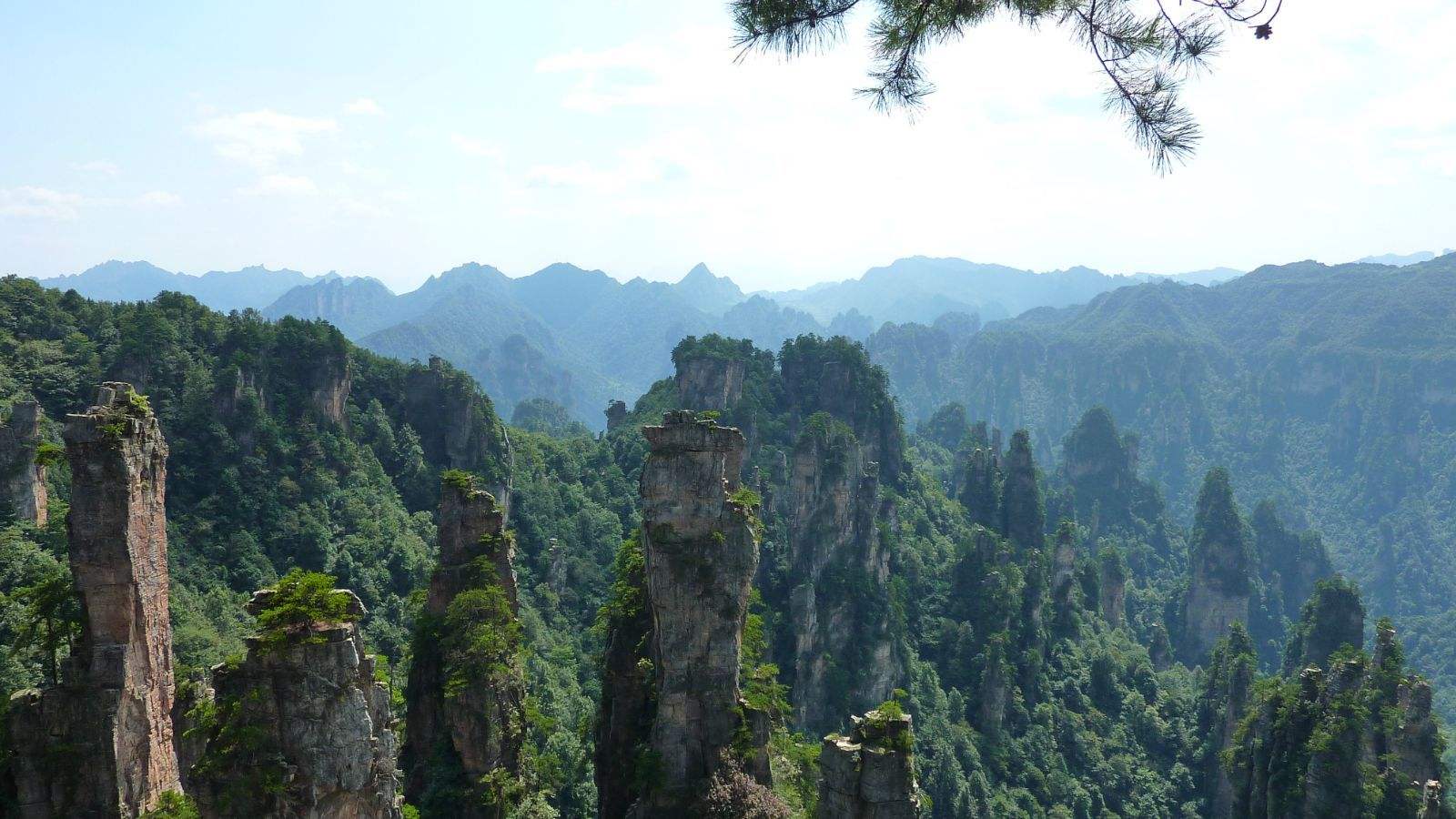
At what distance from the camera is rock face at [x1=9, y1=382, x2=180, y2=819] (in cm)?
1736

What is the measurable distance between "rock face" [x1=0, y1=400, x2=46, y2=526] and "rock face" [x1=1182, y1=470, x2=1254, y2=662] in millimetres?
84232

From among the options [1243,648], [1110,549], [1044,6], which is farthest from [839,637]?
[1044,6]

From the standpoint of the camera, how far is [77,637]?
714 inches

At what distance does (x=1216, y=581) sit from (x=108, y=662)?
284 feet

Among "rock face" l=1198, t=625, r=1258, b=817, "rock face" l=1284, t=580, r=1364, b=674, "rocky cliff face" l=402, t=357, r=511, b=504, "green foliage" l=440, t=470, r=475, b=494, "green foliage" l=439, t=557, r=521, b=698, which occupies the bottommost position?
"rock face" l=1198, t=625, r=1258, b=817

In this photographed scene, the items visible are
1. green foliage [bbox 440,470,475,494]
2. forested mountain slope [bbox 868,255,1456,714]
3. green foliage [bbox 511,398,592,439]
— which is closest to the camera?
green foliage [bbox 440,470,475,494]

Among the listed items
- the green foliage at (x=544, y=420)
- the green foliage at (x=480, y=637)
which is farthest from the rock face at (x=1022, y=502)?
the green foliage at (x=480, y=637)

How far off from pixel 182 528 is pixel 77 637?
86.5ft

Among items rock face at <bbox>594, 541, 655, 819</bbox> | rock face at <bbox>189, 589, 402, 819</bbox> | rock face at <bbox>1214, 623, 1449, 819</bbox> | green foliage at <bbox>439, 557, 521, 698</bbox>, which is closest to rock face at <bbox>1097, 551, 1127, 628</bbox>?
rock face at <bbox>1214, 623, 1449, 819</bbox>

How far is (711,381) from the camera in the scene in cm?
6756

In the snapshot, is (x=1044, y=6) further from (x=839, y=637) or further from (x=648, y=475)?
(x=839, y=637)

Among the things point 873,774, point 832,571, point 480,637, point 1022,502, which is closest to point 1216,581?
point 1022,502

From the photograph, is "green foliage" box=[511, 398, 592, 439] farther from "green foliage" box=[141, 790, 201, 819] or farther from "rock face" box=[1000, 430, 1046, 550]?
"green foliage" box=[141, 790, 201, 819]

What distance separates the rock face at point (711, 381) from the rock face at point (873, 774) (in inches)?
1885
